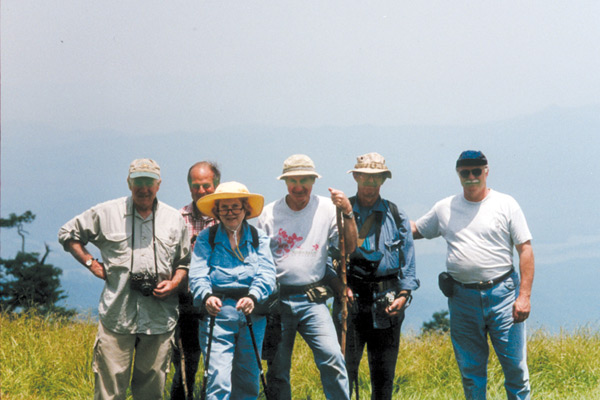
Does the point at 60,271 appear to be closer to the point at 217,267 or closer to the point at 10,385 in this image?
the point at 10,385

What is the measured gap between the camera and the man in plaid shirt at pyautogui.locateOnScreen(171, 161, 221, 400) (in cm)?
583

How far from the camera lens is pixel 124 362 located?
5496 mm

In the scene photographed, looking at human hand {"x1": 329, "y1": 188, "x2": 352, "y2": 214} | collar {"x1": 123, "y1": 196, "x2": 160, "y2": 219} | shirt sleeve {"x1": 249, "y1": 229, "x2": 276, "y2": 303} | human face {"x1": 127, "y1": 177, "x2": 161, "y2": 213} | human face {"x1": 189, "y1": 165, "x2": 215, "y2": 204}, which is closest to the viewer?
shirt sleeve {"x1": 249, "y1": 229, "x2": 276, "y2": 303}

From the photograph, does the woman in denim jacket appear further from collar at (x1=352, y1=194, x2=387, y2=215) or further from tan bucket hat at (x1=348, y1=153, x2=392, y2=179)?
tan bucket hat at (x1=348, y1=153, x2=392, y2=179)

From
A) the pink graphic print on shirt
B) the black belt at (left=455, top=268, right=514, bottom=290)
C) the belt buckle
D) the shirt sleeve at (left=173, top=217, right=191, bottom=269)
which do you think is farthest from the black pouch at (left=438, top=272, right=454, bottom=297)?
the shirt sleeve at (left=173, top=217, right=191, bottom=269)

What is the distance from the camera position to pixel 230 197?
5.11 meters

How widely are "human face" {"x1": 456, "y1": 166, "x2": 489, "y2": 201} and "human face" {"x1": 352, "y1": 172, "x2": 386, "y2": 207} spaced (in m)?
0.87

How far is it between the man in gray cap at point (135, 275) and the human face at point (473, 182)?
2681mm

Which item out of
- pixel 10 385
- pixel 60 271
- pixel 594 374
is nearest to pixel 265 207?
pixel 10 385

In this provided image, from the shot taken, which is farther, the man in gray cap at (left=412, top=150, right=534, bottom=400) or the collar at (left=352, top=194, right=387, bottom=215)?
the man in gray cap at (left=412, top=150, right=534, bottom=400)

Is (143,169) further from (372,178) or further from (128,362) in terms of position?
(372,178)

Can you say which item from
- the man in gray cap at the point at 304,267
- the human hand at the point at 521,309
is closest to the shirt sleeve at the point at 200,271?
the man in gray cap at the point at 304,267

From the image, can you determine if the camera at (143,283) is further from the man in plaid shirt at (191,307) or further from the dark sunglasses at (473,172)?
the dark sunglasses at (473,172)

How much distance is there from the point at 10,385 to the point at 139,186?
15.5 ft
